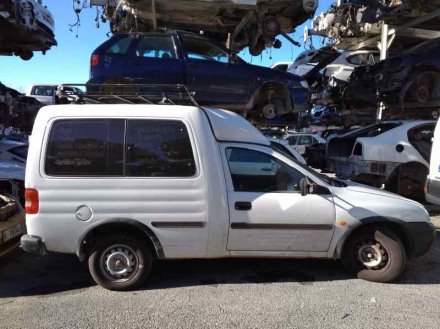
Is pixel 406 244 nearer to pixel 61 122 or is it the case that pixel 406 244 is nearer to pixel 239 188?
pixel 239 188

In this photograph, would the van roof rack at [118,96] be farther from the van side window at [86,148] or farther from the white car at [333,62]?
the white car at [333,62]

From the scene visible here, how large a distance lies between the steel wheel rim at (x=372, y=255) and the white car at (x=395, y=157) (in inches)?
148

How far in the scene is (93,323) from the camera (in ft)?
12.7

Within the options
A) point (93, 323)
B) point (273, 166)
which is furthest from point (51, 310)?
point (273, 166)

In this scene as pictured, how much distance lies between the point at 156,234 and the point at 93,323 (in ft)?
3.41

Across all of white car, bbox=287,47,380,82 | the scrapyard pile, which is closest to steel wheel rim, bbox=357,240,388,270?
the scrapyard pile

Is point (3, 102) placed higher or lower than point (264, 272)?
higher

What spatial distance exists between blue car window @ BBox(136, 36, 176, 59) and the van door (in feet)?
11.4

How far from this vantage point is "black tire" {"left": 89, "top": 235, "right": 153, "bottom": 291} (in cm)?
457

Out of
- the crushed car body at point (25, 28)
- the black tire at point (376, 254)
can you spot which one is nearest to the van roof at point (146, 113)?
the black tire at point (376, 254)

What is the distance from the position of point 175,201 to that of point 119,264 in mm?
856

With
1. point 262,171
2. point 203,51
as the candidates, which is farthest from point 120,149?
point 203,51

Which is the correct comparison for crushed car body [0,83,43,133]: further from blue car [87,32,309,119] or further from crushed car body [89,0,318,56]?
blue car [87,32,309,119]

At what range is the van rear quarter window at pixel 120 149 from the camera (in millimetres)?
4512
